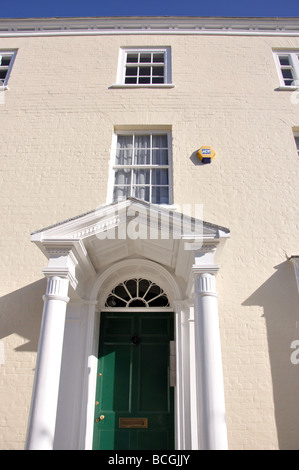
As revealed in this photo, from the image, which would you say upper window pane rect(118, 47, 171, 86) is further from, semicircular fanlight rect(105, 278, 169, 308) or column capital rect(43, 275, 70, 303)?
column capital rect(43, 275, 70, 303)

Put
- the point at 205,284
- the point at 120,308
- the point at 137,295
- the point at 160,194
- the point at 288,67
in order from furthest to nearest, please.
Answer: the point at 288,67, the point at 160,194, the point at 137,295, the point at 120,308, the point at 205,284

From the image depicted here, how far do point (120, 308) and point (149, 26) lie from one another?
734 centimetres

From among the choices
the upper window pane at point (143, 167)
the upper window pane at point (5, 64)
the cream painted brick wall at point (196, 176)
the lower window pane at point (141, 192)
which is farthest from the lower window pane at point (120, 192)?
the upper window pane at point (5, 64)

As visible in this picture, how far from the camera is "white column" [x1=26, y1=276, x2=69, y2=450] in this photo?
3.99 metres

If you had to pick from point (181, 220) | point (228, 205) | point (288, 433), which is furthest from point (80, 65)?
point (288, 433)

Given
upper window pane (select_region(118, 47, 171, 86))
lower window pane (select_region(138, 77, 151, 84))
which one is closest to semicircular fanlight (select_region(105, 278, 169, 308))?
upper window pane (select_region(118, 47, 171, 86))

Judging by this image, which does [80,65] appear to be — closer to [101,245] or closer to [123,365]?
[101,245]

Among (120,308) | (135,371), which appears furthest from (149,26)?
(135,371)

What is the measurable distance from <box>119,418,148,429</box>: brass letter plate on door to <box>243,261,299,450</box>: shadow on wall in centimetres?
195

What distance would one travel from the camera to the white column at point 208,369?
3941mm

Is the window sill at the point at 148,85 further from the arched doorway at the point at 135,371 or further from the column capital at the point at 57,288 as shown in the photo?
the column capital at the point at 57,288

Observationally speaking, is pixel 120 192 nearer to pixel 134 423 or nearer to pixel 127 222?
pixel 127 222

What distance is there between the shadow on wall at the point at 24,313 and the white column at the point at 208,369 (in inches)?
107

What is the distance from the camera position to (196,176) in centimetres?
695
